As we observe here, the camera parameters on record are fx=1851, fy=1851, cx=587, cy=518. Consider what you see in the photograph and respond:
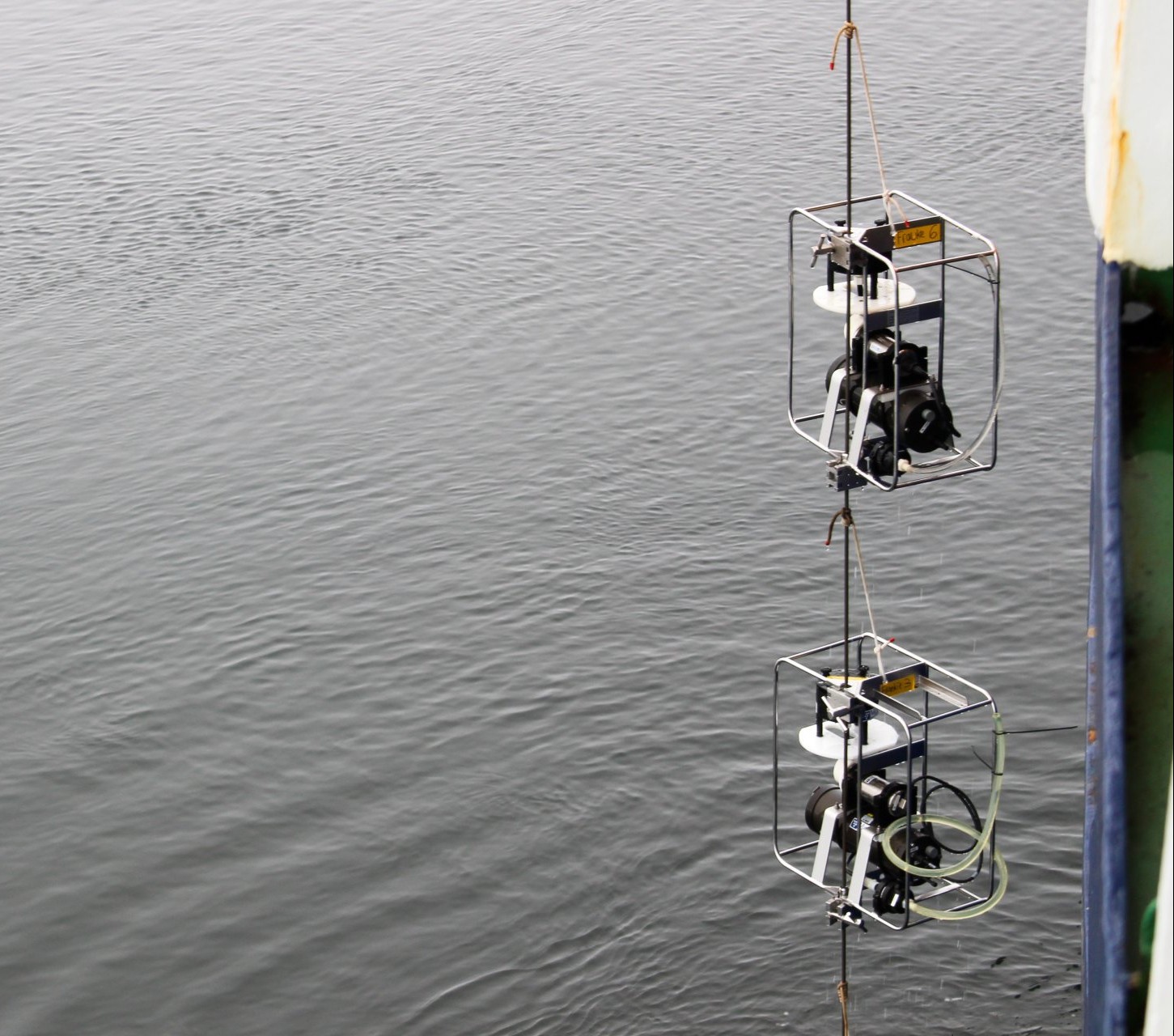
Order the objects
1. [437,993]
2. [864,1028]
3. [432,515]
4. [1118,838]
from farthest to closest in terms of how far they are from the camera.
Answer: [432,515]
[437,993]
[864,1028]
[1118,838]

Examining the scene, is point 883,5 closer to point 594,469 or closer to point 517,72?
point 517,72

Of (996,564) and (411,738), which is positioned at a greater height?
(996,564)

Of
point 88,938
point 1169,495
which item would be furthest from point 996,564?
point 1169,495

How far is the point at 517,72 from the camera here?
1757 inches

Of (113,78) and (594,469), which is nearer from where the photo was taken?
(594,469)

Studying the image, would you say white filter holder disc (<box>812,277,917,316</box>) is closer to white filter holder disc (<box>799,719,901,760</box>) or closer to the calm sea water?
white filter holder disc (<box>799,719,901,760</box>)

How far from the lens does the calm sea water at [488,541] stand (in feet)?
60.3

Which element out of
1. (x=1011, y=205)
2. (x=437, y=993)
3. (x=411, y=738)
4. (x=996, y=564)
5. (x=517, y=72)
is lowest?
(x=437, y=993)

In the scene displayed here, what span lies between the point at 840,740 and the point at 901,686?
622 mm

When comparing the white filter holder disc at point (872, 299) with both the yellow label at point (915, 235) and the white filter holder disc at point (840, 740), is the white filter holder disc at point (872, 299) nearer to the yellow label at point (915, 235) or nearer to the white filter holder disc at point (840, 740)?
the yellow label at point (915, 235)

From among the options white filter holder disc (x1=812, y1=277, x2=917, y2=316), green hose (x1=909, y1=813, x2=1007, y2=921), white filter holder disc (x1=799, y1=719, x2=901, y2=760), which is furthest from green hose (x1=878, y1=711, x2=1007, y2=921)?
white filter holder disc (x1=812, y1=277, x2=917, y2=316)

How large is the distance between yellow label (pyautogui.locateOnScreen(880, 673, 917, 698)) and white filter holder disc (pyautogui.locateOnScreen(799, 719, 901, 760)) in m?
0.39

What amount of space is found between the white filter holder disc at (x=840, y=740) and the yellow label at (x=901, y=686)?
1.27 feet

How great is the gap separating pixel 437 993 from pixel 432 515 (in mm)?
9982
